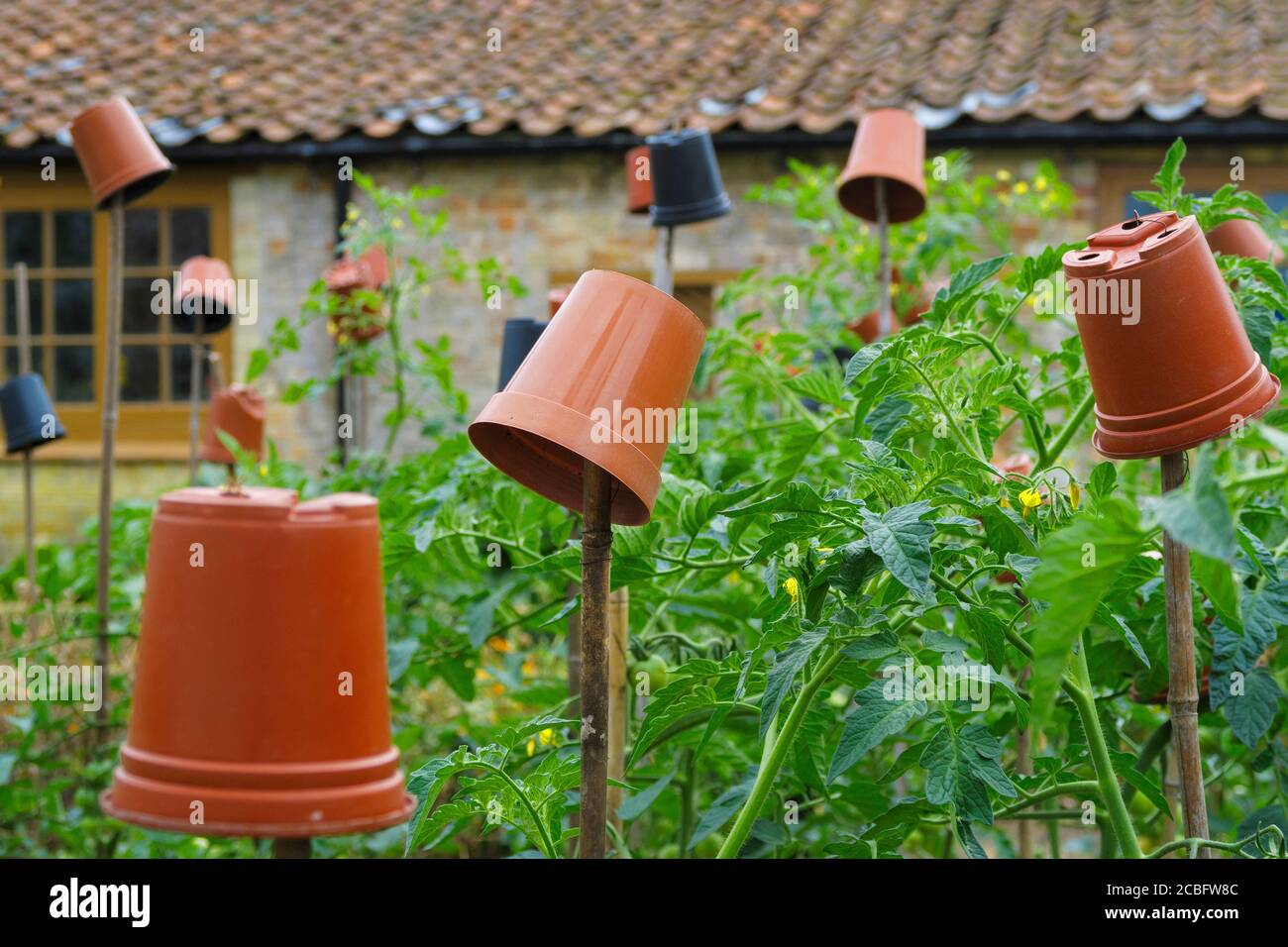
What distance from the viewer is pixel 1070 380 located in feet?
4.96

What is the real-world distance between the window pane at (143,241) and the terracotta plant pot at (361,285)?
21.2 ft

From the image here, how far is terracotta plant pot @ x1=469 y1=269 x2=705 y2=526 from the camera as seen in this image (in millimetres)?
1028

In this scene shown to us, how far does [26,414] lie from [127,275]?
21.7 ft

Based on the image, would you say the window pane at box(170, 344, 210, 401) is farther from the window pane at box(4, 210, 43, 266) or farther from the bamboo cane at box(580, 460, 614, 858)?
the bamboo cane at box(580, 460, 614, 858)

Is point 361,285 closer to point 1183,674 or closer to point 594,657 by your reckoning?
point 594,657

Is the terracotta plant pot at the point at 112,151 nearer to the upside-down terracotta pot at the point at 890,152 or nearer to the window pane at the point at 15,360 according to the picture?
the upside-down terracotta pot at the point at 890,152

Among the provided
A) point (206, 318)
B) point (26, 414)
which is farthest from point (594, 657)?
point (206, 318)

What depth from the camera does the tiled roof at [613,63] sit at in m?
7.81

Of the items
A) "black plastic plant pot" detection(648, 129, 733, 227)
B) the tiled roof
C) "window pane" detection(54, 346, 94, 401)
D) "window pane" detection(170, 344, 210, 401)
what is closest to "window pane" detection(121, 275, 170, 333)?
"window pane" detection(170, 344, 210, 401)

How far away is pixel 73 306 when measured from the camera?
9188mm

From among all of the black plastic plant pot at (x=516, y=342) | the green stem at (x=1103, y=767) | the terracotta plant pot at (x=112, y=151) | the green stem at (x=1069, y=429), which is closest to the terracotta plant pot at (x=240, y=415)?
the terracotta plant pot at (x=112, y=151)

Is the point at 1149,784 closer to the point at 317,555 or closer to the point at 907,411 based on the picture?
the point at 907,411

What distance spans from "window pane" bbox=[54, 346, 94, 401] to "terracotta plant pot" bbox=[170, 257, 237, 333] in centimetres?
602
